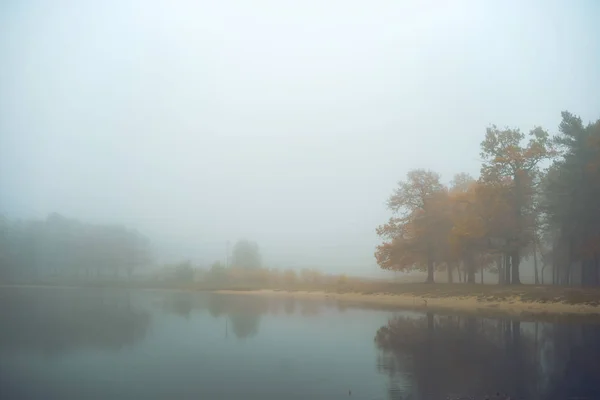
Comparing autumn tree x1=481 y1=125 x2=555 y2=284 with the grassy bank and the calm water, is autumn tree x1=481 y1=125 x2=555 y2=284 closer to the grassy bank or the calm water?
the grassy bank

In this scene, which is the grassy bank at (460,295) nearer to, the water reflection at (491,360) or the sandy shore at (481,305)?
the sandy shore at (481,305)

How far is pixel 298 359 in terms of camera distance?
50.2 feet

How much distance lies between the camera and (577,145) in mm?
34562

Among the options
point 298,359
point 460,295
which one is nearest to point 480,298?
point 460,295

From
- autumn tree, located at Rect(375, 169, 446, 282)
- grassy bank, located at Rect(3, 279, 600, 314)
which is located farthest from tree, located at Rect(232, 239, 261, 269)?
autumn tree, located at Rect(375, 169, 446, 282)

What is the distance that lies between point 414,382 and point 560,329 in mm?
12212

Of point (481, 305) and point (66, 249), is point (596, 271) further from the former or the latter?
point (66, 249)

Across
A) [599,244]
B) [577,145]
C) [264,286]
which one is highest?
[577,145]

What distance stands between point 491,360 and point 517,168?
28155mm

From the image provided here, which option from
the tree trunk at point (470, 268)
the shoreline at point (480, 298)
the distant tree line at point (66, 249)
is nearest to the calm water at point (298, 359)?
the shoreline at point (480, 298)

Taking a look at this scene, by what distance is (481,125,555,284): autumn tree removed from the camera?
3762 centimetres

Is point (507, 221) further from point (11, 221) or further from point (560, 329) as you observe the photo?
point (11, 221)

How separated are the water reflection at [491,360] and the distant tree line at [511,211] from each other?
1552 centimetres

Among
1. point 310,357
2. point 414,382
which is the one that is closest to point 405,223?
point 310,357
